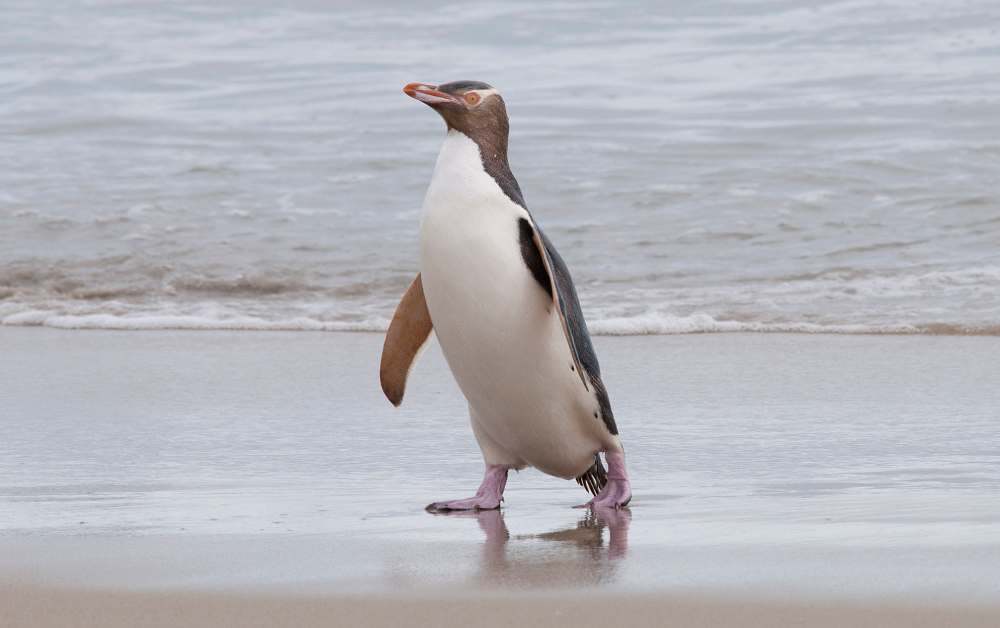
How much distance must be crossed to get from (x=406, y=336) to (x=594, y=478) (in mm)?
566

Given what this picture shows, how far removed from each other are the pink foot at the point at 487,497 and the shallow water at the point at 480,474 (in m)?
0.05

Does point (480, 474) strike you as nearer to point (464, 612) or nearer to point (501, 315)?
point (501, 315)

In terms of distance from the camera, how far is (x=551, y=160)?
1068 cm

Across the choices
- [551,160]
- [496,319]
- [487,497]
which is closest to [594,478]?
[487,497]

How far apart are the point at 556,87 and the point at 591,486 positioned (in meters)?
12.2

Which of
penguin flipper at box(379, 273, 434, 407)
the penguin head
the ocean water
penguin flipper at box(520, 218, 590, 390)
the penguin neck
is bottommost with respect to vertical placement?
the ocean water

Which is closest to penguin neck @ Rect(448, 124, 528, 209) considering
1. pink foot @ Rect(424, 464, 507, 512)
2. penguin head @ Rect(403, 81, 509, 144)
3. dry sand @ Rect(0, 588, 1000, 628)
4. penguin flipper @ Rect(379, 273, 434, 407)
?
penguin head @ Rect(403, 81, 509, 144)

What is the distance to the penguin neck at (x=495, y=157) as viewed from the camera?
8.28 feet

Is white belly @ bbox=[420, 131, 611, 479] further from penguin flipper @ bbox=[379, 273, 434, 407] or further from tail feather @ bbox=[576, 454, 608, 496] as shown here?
penguin flipper @ bbox=[379, 273, 434, 407]

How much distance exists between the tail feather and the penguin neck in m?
0.65

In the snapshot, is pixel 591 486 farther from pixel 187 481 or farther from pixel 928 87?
pixel 928 87

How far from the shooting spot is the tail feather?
9.06 feet

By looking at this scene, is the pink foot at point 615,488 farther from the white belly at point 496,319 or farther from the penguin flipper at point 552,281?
the penguin flipper at point 552,281

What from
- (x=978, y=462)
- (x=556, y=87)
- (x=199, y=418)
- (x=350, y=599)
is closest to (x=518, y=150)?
(x=556, y=87)
